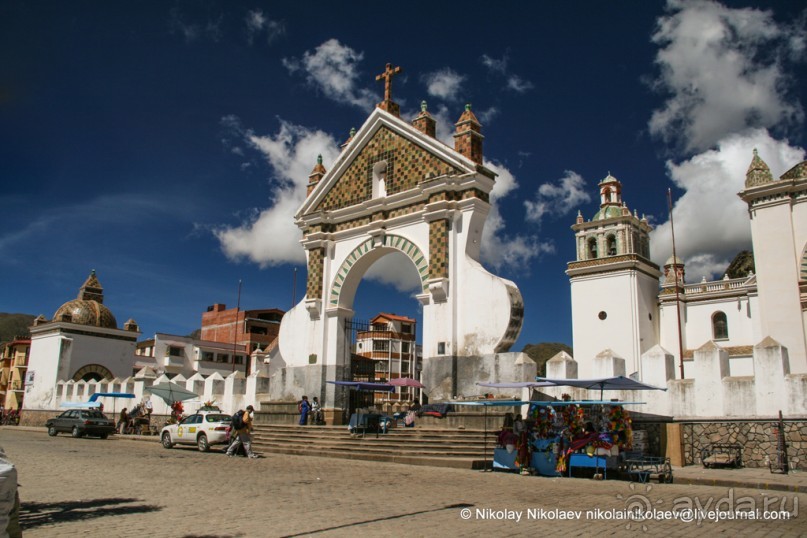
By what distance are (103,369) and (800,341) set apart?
3531 cm

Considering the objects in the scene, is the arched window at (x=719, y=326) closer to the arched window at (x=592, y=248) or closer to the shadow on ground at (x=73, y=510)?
the arched window at (x=592, y=248)

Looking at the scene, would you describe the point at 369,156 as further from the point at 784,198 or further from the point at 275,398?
the point at 784,198

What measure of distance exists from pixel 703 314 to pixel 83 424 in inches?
1412

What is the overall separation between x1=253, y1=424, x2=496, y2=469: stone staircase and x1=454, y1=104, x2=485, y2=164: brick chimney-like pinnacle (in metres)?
8.14

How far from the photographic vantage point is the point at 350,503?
8.66 metres

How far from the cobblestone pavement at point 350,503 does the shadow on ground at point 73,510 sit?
0.01 metres

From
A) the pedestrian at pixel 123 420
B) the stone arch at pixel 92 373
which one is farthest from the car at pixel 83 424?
the stone arch at pixel 92 373

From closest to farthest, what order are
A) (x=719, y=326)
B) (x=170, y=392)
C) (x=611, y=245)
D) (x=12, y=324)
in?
(x=170, y=392) < (x=719, y=326) < (x=611, y=245) < (x=12, y=324)

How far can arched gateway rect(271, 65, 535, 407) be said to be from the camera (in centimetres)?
1794

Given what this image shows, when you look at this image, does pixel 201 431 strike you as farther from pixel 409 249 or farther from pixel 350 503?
pixel 350 503

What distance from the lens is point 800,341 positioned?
2581 centimetres

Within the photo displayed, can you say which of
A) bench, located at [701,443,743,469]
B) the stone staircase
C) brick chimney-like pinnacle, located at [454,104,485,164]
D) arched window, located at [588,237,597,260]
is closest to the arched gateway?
brick chimney-like pinnacle, located at [454,104,485,164]

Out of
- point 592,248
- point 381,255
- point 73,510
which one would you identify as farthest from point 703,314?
point 73,510

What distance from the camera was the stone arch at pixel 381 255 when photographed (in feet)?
64.0
